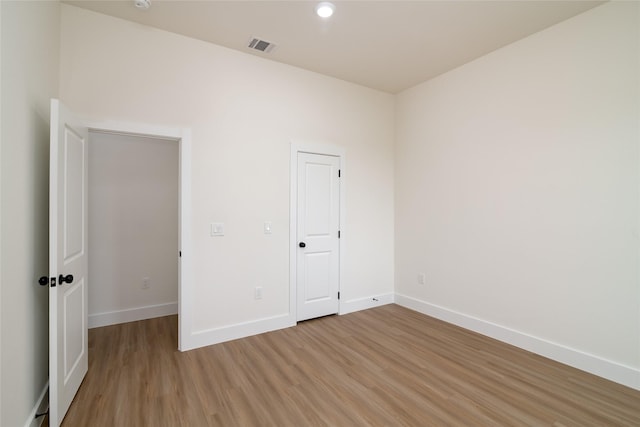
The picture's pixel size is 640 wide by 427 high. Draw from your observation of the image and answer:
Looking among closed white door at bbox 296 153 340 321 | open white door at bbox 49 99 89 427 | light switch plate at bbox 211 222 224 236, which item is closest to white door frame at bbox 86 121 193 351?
light switch plate at bbox 211 222 224 236

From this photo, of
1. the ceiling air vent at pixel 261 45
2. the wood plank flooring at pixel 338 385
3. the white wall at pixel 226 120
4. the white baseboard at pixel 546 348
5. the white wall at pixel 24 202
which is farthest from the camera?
the ceiling air vent at pixel 261 45

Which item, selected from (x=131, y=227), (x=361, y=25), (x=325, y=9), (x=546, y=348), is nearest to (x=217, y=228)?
(x=131, y=227)

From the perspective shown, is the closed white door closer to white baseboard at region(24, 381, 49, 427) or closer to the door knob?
the door knob

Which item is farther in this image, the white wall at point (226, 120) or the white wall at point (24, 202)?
the white wall at point (226, 120)

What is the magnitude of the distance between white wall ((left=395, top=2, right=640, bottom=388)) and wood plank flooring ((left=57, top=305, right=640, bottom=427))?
394 millimetres

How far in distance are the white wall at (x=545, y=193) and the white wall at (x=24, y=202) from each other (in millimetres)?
3946

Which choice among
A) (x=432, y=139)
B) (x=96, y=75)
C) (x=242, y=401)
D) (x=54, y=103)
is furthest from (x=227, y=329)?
(x=432, y=139)

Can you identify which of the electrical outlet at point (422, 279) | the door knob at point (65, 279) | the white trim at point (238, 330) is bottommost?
the white trim at point (238, 330)

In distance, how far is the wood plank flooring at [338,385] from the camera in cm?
200

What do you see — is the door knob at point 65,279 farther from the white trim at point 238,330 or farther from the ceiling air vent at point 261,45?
the ceiling air vent at point 261,45

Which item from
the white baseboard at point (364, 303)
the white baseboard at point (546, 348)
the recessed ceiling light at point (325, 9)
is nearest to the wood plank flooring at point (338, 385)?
the white baseboard at point (546, 348)

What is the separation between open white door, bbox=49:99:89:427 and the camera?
6.00 ft

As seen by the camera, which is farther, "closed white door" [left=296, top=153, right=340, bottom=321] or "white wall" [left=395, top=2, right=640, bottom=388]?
"closed white door" [left=296, top=153, right=340, bottom=321]

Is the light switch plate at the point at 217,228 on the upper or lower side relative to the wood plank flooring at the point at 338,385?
upper
